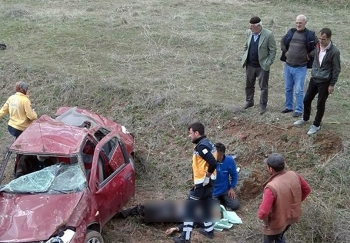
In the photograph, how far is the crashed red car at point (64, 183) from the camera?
5.55 m

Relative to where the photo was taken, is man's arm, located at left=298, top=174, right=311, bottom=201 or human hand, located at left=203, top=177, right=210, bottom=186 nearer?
man's arm, located at left=298, top=174, right=311, bottom=201

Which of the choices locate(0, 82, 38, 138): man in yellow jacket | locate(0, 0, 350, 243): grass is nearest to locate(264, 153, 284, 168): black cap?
locate(0, 0, 350, 243): grass

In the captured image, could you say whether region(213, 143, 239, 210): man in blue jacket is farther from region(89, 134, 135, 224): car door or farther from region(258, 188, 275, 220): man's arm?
region(258, 188, 275, 220): man's arm

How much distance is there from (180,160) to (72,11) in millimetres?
12357

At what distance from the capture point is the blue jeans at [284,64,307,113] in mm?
8977

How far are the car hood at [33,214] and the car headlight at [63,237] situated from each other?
0.23ft

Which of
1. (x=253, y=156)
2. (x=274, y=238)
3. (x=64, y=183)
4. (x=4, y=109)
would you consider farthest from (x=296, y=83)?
(x=4, y=109)

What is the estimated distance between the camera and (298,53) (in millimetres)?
8781

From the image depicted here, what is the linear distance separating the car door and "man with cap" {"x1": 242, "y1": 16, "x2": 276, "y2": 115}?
3.43 m

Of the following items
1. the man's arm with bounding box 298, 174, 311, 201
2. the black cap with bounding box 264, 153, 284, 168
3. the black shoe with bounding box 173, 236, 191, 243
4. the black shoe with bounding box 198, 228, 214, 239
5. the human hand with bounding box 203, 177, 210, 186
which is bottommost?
the black shoe with bounding box 198, 228, 214, 239

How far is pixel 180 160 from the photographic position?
29.5ft

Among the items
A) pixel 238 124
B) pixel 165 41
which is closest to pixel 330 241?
pixel 238 124

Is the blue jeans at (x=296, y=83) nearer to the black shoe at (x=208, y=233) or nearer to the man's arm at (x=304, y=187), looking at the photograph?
the black shoe at (x=208, y=233)

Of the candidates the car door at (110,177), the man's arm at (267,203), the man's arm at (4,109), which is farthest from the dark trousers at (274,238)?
the man's arm at (4,109)
